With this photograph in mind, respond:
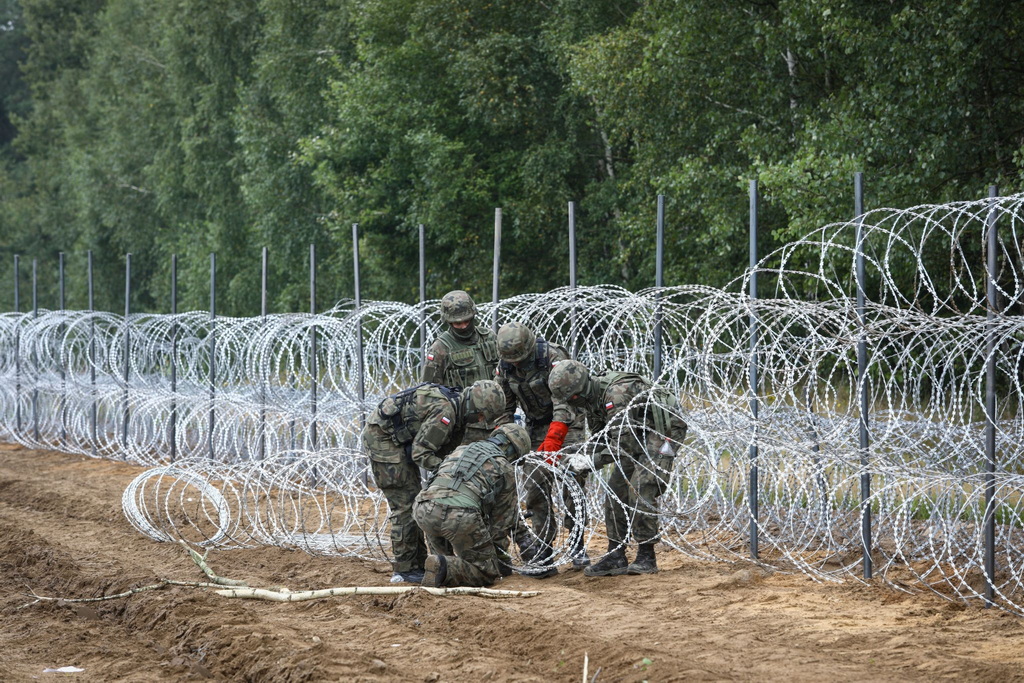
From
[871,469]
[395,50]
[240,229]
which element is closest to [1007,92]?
[871,469]

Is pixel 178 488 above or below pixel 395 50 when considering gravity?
below

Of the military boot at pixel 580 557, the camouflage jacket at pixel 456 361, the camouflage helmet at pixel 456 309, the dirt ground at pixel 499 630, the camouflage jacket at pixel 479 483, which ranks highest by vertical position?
the camouflage helmet at pixel 456 309

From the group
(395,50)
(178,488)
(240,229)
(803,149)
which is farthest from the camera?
(240,229)

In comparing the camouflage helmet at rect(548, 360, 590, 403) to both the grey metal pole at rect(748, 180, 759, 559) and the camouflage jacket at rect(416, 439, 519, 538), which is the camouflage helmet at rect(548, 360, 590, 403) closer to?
the camouflage jacket at rect(416, 439, 519, 538)

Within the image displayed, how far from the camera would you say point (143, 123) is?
1647 inches

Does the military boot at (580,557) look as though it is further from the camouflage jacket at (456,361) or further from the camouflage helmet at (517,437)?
the camouflage jacket at (456,361)

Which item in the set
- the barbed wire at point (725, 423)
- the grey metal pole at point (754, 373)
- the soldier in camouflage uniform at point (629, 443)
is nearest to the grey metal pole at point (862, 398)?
the barbed wire at point (725, 423)

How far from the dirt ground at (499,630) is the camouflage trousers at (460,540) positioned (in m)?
0.28

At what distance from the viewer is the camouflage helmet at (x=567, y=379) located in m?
8.43

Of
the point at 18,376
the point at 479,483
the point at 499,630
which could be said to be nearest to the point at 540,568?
the point at 479,483

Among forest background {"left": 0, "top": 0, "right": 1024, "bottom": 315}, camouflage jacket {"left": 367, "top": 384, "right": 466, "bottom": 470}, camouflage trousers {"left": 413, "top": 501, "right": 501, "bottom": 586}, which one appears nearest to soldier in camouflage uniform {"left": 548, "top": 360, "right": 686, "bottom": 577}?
camouflage jacket {"left": 367, "top": 384, "right": 466, "bottom": 470}

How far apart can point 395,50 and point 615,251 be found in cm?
755

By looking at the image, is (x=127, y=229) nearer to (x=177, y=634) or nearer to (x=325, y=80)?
(x=325, y=80)

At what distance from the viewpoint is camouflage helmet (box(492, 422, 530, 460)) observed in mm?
8367
